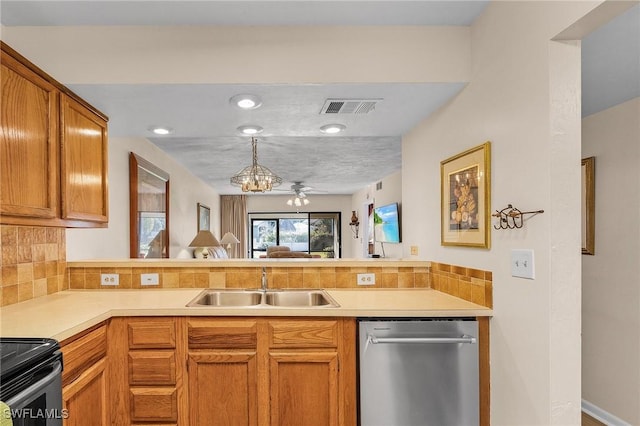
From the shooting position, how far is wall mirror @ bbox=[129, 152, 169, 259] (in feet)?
10.3

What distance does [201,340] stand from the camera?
185 centimetres

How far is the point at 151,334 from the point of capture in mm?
1849

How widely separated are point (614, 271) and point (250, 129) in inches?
109

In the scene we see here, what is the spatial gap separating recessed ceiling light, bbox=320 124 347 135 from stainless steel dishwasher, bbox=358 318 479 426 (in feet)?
4.53

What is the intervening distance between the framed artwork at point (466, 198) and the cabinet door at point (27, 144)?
6.84 feet

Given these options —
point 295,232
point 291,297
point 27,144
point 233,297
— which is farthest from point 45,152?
point 295,232

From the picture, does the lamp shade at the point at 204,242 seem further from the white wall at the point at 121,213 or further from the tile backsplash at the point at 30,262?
the tile backsplash at the point at 30,262

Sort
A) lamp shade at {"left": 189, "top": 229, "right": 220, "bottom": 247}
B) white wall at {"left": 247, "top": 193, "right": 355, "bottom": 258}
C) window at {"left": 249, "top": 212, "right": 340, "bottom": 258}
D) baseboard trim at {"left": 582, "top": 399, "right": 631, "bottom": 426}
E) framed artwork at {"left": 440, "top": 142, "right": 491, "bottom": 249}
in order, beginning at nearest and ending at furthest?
1. framed artwork at {"left": 440, "top": 142, "right": 491, "bottom": 249}
2. baseboard trim at {"left": 582, "top": 399, "right": 631, "bottom": 426}
3. lamp shade at {"left": 189, "top": 229, "right": 220, "bottom": 247}
4. white wall at {"left": 247, "top": 193, "right": 355, "bottom": 258}
5. window at {"left": 249, "top": 212, "right": 340, "bottom": 258}

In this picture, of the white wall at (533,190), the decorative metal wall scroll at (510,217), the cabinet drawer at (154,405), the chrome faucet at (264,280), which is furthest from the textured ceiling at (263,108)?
the cabinet drawer at (154,405)

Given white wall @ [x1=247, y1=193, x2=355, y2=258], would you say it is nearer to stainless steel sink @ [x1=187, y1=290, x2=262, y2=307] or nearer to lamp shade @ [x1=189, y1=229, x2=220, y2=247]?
lamp shade @ [x1=189, y1=229, x2=220, y2=247]

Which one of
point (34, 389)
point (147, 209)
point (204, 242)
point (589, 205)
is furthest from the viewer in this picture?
point (204, 242)

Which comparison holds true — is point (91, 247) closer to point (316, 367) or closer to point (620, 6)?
point (316, 367)

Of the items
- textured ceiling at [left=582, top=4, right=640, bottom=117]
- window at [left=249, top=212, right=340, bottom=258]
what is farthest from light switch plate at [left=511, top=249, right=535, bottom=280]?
window at [left=249, top=212, right=340, bottom=258]

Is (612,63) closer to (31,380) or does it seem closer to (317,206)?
(31,380)
